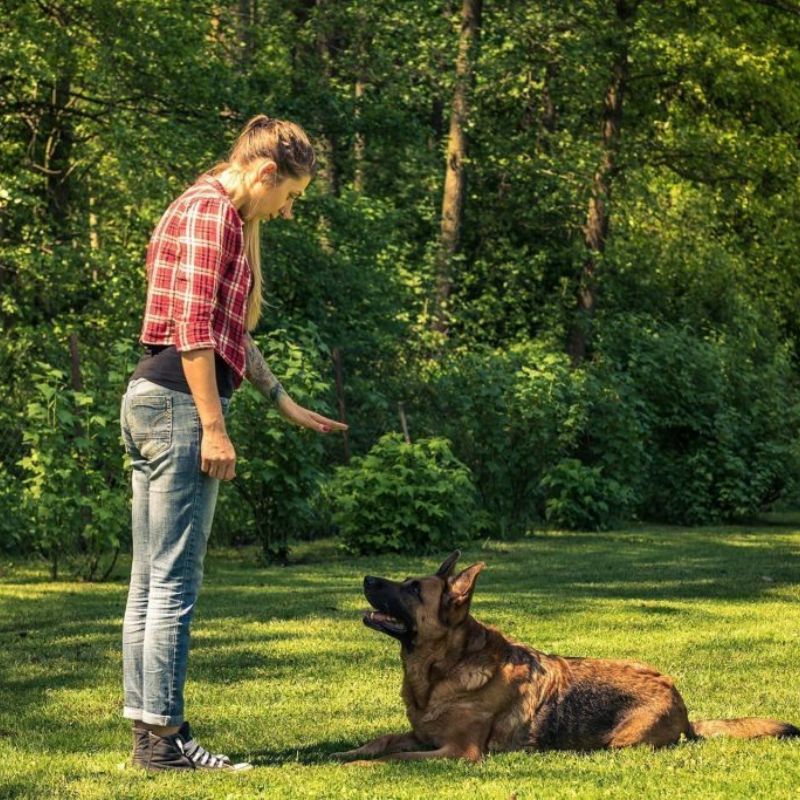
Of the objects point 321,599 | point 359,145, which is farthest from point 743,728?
point 359,145

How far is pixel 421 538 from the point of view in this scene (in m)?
16.6

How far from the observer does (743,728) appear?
6.73 metres

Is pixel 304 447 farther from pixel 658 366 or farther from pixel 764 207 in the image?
pixel 764 207

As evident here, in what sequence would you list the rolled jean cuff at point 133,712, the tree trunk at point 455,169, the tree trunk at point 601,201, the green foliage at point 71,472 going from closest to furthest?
the rolled jean cuff at point 133,712 → the green foliage at point 71,472 → the tree trunk at point 455,169 → the tree trunk at point 601,201

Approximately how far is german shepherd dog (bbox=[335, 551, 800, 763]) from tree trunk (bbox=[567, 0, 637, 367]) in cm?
2318

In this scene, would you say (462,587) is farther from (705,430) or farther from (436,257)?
(436,257)

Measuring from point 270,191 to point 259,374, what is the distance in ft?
2.76

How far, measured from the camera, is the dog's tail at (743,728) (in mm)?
6715

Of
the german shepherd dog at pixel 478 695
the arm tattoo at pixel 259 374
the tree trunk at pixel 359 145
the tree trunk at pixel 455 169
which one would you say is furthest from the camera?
the tree trunk at pixel 455 169

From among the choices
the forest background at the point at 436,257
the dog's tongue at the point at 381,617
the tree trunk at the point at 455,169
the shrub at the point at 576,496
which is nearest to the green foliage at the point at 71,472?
the forest background at the point at 436,257

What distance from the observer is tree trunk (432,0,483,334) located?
1103 inches

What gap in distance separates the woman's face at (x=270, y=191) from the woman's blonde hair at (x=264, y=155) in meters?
0.02

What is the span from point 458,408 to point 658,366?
225 inches

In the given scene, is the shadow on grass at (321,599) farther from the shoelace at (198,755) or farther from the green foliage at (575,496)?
the green foliage at (575,496)
